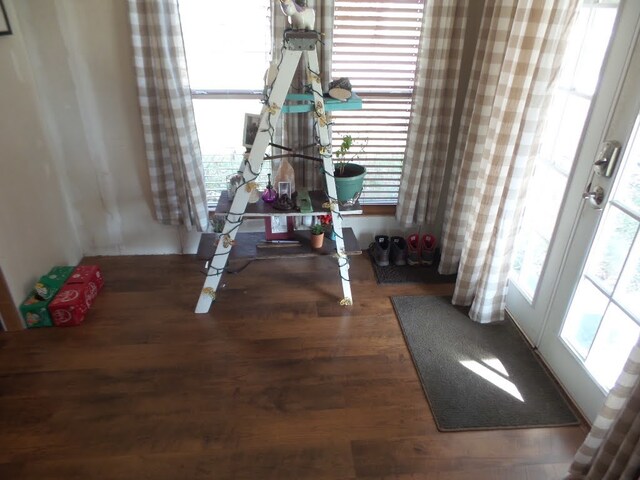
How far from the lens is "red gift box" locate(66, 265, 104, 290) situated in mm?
2359

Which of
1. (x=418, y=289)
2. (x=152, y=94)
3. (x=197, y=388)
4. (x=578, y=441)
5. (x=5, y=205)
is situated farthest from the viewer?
(x=418, y=289)

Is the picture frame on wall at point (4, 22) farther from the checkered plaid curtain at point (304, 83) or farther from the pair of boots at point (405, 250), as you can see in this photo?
the pair of boots at point (405, 250)

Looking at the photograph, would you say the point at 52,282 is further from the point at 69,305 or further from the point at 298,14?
the point at 298,14

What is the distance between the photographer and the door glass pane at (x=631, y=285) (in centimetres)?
151

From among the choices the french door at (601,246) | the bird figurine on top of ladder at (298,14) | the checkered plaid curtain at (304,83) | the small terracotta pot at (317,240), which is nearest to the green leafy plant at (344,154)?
the checkered plaid curtain at (304,83)

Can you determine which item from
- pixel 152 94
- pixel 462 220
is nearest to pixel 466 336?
pixel 462 220

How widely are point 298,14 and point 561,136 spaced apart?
1.28m

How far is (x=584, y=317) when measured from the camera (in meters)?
1.79

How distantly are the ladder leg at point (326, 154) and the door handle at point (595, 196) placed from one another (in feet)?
3.56

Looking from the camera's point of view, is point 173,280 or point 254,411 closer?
point 254,411

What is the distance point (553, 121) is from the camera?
1.96 meters

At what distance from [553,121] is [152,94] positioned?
2.03 metres

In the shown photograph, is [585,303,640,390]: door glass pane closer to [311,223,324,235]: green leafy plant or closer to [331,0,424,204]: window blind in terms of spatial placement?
[311,223,324,235]: green leafy plant

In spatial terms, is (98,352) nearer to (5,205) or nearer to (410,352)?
(5,205)
